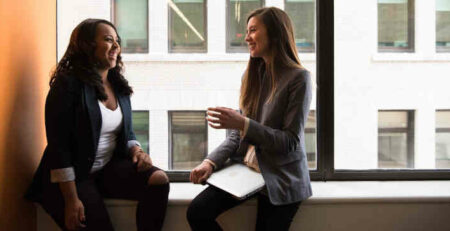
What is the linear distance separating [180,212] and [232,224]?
0.26 m

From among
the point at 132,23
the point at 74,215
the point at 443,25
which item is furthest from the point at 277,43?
the point at 443,25

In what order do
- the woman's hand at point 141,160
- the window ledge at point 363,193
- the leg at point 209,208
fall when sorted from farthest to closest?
the window ledge at point 363,193, the woman's hand at point 141,160, the leg at point 209,208

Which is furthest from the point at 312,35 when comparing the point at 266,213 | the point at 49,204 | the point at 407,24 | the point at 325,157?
the point at 49,204

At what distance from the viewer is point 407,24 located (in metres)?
2.32

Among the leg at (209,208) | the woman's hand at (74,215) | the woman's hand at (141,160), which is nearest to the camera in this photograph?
the woman's hand at (74,215)

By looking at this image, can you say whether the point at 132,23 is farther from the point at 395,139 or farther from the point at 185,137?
the point at 395,139

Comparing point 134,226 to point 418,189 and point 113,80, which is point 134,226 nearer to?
point 113,80

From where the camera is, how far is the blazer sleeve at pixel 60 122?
5.22 feet

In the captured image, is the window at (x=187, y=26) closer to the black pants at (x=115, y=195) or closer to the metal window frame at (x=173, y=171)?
the metal window frame at (x=173, y=171)

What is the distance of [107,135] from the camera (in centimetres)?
179

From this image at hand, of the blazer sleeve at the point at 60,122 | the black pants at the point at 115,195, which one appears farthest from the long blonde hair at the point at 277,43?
the blazer sleeve at the point at 60,122

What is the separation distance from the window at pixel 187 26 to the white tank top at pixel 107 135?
0.62 meters

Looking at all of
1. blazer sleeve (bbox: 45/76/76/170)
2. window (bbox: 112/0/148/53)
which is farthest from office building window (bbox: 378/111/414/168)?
blazer sleeve (bbox: 45/76/76/170)

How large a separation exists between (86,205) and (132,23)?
3.64ft
